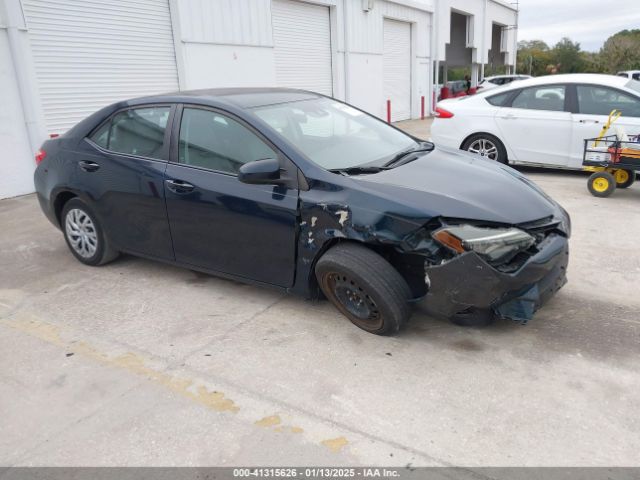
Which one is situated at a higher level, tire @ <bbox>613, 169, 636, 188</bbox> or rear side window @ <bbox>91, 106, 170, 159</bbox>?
rear side window @ <bbox>91, 106, 170, 159</bbox>

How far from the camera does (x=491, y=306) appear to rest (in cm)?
306

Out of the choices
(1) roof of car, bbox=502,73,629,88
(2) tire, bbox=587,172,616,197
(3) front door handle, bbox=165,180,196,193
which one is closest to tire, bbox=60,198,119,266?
(3) front door handle, bbox=165,180,196,193

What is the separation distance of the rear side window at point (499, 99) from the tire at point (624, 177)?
1.95 m

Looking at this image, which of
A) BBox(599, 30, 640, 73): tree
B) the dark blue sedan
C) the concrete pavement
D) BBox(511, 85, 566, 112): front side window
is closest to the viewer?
the concrete pavement

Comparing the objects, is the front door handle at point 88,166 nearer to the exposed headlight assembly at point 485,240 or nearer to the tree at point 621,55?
the exposed headlight assembly at point 485,240

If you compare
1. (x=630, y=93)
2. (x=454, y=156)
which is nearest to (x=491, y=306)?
(x=454, y=156)

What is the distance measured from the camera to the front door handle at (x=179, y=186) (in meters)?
3.85

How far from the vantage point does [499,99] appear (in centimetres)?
805

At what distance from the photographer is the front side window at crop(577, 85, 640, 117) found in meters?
7.10

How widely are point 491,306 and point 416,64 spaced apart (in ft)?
60.8

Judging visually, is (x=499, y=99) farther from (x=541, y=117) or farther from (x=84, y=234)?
(x=84, y=234)

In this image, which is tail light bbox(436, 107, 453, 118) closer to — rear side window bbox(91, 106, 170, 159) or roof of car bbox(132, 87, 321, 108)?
roof of car bbox(132, 87, 321, 108)

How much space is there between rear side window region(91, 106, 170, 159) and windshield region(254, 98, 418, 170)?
33.9 inches

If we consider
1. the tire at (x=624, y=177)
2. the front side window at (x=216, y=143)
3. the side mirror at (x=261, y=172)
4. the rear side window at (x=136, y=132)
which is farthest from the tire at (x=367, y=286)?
the tire at (x=624, y=177)
